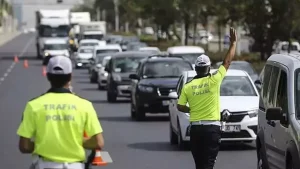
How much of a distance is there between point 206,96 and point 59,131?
452cm

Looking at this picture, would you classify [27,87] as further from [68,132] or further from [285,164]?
[68,132]

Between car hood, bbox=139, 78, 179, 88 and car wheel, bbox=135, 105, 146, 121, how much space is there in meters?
0.65

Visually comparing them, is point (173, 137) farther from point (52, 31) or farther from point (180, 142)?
point (52, 31)

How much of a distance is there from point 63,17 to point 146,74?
4609 cm

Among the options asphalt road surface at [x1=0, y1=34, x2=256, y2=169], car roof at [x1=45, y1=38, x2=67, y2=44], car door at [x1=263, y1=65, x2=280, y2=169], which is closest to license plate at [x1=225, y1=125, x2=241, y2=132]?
asphalt road surface at [x1=0, y1=34, x2=256, y2=169]

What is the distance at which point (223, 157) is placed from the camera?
17266 mm

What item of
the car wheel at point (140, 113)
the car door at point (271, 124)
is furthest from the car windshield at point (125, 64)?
the car door at point (271, 124)

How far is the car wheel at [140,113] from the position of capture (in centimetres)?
2562

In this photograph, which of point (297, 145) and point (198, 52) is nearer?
point (297, 145)

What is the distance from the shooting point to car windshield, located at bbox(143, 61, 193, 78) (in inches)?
1038

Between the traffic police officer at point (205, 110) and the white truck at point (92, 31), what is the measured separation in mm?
74054

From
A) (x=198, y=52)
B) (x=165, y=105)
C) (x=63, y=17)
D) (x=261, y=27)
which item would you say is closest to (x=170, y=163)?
(x=165, y=105)

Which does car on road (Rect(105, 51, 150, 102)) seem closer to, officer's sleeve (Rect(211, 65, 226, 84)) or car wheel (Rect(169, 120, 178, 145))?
car wheel (Rect(169, 120, 178, 145))

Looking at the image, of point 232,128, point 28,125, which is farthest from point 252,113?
point 28,125
